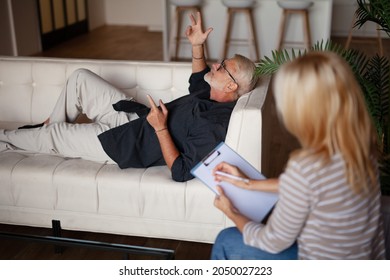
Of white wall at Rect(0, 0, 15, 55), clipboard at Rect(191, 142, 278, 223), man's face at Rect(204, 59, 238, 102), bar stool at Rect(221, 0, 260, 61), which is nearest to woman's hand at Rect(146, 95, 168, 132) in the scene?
man's face at Rect(204, 59, 238, 102)

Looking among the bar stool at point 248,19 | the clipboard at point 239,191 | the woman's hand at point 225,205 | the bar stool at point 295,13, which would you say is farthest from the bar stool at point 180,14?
the woman's hand at point 225,205

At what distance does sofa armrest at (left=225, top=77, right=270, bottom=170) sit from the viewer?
204cm

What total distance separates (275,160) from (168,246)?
123 centimetres

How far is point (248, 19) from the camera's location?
5723 mm

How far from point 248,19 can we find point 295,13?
538 mm

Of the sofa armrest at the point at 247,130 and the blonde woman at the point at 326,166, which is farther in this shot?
the sofa armrest at the point at 247,130

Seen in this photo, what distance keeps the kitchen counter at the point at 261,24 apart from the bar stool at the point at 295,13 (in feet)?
0.36

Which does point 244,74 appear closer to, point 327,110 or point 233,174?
point 233,174

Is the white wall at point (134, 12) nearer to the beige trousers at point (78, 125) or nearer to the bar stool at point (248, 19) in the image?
the bar stool at point (248, 19)

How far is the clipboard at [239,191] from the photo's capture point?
161 cm

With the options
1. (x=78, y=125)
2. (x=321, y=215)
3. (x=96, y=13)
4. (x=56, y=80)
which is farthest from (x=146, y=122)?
(x=96, y=13)

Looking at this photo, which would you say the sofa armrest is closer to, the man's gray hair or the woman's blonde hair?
the man's gray hair

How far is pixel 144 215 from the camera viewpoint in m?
2.26

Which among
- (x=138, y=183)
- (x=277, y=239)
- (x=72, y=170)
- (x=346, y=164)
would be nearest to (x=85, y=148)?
(x=72, y=170)
